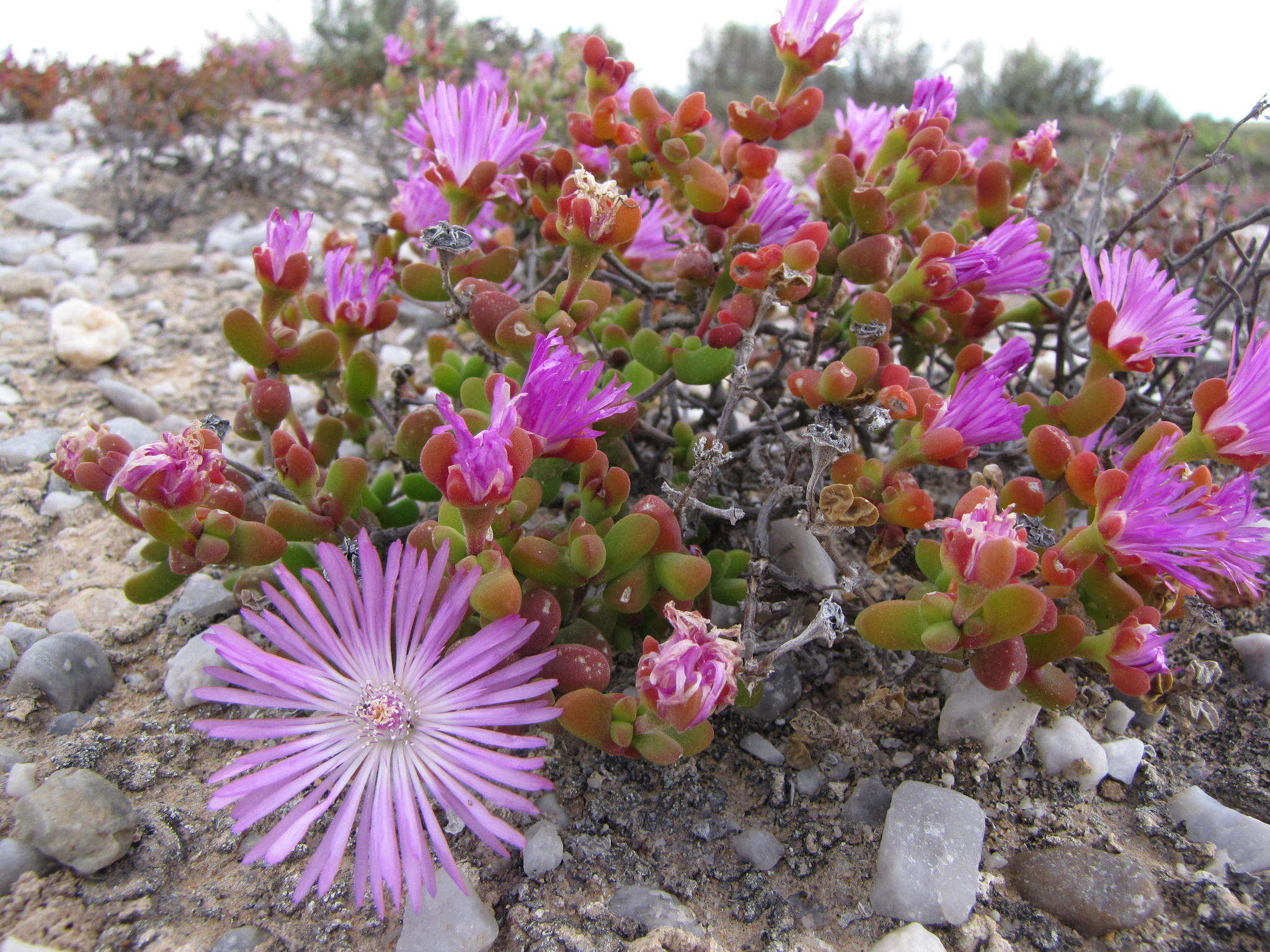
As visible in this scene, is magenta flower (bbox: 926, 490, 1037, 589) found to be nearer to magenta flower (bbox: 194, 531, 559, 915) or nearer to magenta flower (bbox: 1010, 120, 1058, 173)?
magenta flower (bbox: 194, 531, 559, 915)

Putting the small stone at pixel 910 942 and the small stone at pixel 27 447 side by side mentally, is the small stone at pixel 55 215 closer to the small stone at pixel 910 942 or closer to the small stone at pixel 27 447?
the small stone at pixel 27 447

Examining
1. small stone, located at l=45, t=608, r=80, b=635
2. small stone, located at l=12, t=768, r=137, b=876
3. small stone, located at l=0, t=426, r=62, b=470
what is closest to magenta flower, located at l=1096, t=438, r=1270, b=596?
small stone, located at l=12, t=768, r=137, b=876

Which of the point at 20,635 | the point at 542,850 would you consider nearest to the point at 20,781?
the point at 20,635

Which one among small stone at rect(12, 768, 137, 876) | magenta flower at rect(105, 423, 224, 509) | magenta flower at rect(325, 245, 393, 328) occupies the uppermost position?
magenta flower at rect(325, 245, 393, 328)

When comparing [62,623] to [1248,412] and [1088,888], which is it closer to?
[1088,888]

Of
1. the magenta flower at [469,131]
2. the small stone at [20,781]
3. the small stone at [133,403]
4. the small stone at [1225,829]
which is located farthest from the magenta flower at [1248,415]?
the small stone at [133,403]

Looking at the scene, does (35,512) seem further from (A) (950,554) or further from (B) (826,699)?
(A) (950,554)
